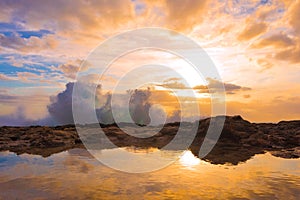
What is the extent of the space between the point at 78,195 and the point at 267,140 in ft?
88.8

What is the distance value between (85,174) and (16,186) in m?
3.90

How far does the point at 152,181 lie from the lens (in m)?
14.1

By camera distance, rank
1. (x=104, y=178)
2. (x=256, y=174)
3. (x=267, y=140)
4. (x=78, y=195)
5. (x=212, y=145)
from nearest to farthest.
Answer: (x=78, y=195) → (x=104, y=178) → (x=256, y=174) → (x=212, y=145) → (x=267, y=140)

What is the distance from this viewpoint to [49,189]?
12.4 meters

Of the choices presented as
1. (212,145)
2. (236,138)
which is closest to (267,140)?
(236,138)

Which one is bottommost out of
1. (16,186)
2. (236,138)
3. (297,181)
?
(16,186)

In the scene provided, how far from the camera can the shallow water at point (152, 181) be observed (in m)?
11.7

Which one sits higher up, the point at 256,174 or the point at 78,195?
the point at 256,174

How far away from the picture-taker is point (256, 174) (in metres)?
15.8

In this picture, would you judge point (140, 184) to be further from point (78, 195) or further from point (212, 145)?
point (212, 145)

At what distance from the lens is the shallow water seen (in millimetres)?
11711

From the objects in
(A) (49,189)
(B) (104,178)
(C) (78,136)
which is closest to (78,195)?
(A) (49,189)

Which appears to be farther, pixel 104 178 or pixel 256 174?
pixel 256 174

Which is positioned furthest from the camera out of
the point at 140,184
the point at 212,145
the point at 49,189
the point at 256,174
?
the point at 212,145
